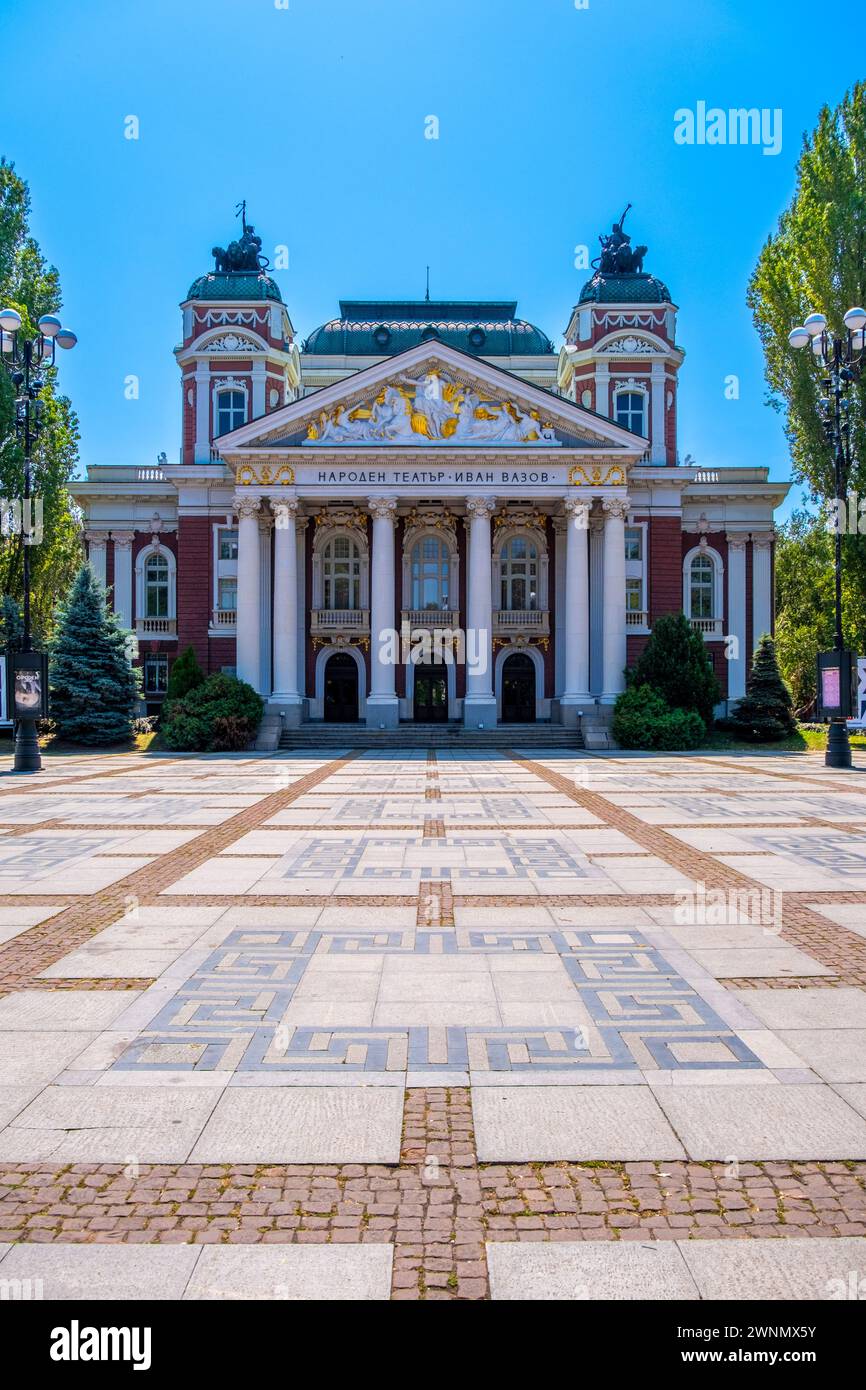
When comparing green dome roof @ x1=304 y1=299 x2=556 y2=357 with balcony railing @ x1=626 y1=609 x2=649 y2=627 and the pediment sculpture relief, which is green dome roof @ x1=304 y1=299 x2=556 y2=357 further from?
balcony railing @ x1=626 y1=609 x2=649 y2=627

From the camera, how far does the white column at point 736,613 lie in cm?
4450

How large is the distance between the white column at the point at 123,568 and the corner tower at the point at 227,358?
4615 mm

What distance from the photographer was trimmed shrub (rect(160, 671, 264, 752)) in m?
32.3

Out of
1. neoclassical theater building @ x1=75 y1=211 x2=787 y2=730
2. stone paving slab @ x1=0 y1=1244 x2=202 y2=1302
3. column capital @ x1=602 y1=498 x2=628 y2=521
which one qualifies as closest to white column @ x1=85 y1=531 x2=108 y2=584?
neoclassical theater building @ x1=75 y1=211 x2=787 y2=730

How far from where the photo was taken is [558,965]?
699 cm

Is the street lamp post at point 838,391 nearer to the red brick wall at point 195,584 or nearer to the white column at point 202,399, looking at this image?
the red brick wall at point 195,584

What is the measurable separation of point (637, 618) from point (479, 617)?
9.16 m

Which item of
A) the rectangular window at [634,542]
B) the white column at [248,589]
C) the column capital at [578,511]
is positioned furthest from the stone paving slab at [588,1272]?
the rectangular window at [634,542]

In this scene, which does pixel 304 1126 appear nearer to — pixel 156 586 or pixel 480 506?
pixel 480 506

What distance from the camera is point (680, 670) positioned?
3366 centimetres

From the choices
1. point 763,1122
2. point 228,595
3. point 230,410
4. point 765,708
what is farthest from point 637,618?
point 763,1122
